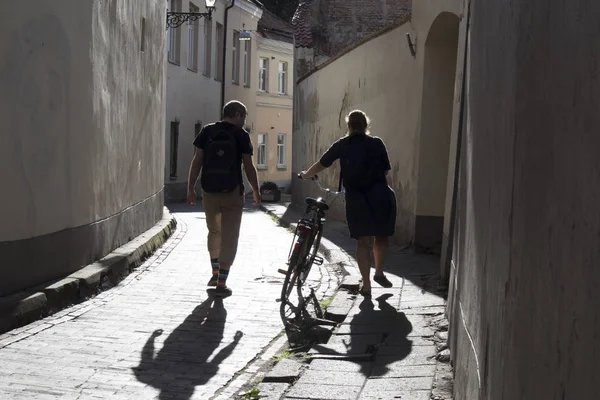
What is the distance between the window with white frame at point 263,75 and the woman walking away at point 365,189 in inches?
1407

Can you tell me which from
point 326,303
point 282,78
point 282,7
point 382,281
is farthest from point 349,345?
point 282,7

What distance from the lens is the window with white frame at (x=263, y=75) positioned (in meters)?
44.3

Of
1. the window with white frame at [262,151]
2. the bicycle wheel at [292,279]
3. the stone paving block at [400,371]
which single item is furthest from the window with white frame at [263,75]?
the stone paving block at [400,371]

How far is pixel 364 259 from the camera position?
877cm

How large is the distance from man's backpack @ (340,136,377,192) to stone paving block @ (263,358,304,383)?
273cm

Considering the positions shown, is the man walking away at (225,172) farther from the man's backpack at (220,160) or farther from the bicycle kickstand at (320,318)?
the bicycle kickstand at (320,318)

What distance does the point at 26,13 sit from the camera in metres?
7.83

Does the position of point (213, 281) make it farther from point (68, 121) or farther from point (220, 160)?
point (68, 121)

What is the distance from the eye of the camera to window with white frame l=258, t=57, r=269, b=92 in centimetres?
4434

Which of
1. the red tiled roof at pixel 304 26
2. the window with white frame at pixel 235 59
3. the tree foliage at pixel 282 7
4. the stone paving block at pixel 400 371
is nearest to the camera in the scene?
the stone paving block at pixel 400 371

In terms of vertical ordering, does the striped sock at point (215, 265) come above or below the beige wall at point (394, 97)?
below

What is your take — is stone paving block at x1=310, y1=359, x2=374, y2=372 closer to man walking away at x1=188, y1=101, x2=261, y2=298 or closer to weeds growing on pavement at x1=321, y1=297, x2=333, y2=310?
weeds growing on pavement at x1=321, y1=297, x2=333, y2=310

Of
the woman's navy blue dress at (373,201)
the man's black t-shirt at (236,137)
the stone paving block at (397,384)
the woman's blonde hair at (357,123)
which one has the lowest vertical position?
the stone paving block at (397,384)

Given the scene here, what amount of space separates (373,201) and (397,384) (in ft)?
11.4
